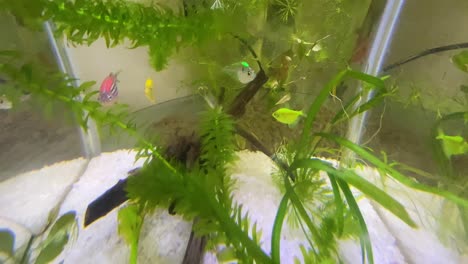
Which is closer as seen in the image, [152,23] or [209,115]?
[152,23]

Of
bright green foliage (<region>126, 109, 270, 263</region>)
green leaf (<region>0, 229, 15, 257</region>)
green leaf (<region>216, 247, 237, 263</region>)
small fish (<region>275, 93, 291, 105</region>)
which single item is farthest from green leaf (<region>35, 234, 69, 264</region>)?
small fish (<region>275, 93, 291, 105</region>)

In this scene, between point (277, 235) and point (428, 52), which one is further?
point (428, 52)

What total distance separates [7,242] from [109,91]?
94cm

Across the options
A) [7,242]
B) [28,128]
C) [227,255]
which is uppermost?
[28,128]

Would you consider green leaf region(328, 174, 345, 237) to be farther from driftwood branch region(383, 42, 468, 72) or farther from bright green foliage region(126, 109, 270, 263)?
driftwood branch region(383, 42, 468, 72)

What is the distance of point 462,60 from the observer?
1.96 meters

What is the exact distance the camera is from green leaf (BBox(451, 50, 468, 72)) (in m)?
1.95

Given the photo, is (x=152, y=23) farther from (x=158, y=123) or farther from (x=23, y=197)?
(x=23, y=197)

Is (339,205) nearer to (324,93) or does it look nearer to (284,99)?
(324,93)

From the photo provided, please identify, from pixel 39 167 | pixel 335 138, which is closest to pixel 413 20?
pixel 335 138

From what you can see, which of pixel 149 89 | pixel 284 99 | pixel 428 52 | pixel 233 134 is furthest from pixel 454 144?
pixel 149 89

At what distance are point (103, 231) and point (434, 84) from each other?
204 cm

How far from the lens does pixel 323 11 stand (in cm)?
237

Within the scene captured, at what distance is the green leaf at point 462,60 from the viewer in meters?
1.95
